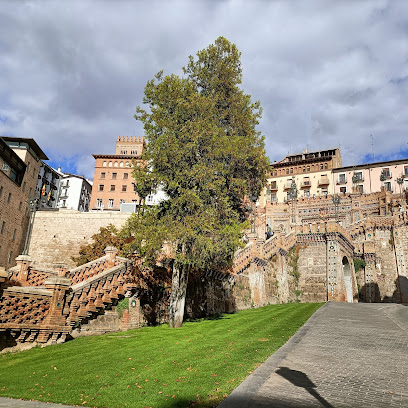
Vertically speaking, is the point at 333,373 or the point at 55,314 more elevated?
the point at 55,314

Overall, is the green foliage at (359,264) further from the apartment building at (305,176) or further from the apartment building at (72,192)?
the apartment building at (72,192)

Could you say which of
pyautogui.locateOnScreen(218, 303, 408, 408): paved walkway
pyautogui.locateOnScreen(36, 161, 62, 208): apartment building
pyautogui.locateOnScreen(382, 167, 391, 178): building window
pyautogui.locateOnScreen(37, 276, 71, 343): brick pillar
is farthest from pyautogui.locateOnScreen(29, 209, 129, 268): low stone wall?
pyautogui.locateOnScreen(382, 167, 391, 178): building window

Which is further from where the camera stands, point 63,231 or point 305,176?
point 305,176

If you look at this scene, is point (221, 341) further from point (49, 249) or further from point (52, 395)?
point (49, 249)

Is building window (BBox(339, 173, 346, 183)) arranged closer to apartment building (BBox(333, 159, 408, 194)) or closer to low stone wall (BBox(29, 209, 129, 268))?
apartment building (BBox(333, 159, 408, 194))

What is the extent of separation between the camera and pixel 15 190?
44406 millimetres

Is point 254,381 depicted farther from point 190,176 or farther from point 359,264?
point 359,264

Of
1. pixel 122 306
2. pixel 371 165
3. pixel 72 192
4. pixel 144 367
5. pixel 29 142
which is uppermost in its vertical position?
pixel 371 165

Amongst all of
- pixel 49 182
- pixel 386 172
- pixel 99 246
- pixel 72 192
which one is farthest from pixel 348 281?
pixel 72 192

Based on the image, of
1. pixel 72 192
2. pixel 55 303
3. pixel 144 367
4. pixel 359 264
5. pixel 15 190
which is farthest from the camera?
pixel 72 192

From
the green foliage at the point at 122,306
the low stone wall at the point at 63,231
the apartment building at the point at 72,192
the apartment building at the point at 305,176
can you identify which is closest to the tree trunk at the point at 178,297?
the green foliage at the point at 122,306

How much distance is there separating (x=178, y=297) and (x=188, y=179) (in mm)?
5884

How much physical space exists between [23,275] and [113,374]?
11.9 metres

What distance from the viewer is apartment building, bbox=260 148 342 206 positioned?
76.0 m
